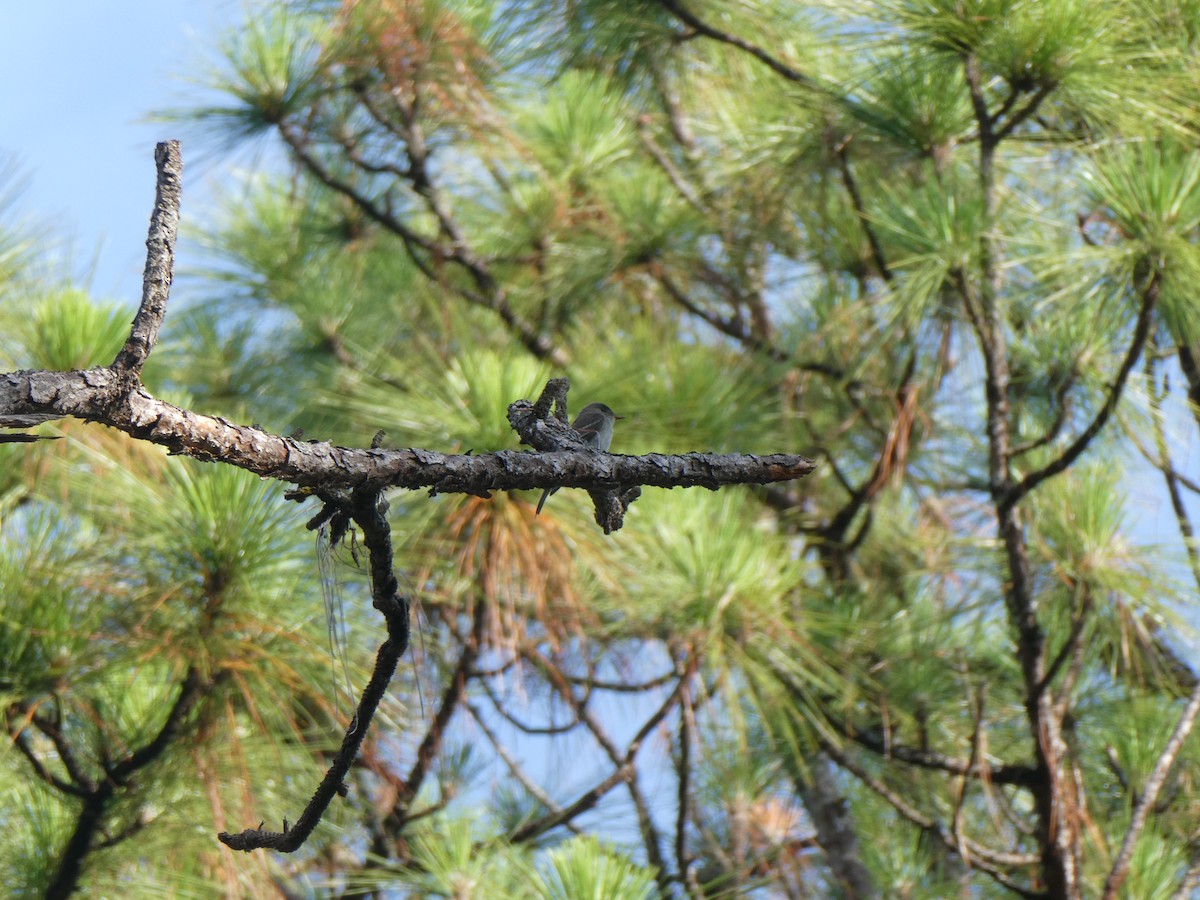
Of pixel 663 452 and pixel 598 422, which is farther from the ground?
pixel 663 452

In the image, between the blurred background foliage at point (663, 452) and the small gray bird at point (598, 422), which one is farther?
the blurred background foliage at point (663, 452)

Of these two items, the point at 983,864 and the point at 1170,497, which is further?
the point at 1170,497

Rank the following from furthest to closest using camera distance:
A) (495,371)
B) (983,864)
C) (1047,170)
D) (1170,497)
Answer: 1. (1047,170)
2. (1170,497)
3. (983,864)
4. (495,371)

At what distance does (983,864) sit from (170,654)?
1002 millimetres

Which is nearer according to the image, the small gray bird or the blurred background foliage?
the small gray bird

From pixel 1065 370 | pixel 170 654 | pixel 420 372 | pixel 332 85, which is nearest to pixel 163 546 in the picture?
pixel 170 654

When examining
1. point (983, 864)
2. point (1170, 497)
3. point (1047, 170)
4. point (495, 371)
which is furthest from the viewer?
point (1047, 170)

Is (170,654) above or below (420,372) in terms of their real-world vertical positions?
below

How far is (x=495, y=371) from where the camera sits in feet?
4.65

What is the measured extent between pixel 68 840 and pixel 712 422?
0.87m

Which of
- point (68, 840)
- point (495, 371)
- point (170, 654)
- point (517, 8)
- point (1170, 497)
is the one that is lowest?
point (68, 840)

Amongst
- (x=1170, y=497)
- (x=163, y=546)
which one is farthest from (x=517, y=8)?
(x=1170, y=497)

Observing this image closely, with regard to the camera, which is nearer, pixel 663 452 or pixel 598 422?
pixel 598 422

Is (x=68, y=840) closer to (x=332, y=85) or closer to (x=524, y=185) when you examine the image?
(x=332, y=85)
